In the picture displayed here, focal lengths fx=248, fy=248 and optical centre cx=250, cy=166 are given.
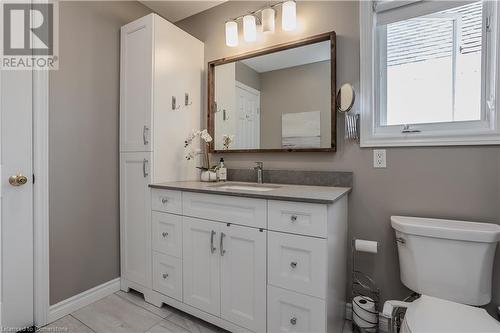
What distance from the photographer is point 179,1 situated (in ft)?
7.16

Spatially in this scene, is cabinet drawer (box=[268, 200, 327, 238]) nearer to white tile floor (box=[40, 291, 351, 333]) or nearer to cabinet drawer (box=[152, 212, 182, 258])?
cabinet drawer (box=[152, 212, 182, 258])

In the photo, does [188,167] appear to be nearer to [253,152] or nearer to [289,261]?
[253,152]

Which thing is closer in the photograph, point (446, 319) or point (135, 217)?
point (446, 319)

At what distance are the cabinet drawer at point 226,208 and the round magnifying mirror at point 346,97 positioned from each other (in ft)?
2.69

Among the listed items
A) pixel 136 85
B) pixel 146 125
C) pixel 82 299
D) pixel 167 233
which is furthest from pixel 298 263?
pixel 136 85

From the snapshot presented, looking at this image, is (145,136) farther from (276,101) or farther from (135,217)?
(276,101)

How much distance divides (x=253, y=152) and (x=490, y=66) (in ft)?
5.01

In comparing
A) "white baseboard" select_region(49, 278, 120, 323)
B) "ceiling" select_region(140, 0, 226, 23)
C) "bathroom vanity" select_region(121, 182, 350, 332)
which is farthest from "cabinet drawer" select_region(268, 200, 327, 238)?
"ceiling" select_region(140, 0, 226, 23)

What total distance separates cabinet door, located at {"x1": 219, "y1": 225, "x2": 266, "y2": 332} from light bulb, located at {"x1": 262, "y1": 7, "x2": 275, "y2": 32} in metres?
1.47

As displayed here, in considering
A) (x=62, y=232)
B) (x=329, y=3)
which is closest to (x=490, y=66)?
(x=329, y=3)

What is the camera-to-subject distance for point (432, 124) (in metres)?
1.50

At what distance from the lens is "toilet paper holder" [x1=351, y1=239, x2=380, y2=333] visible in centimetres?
146
